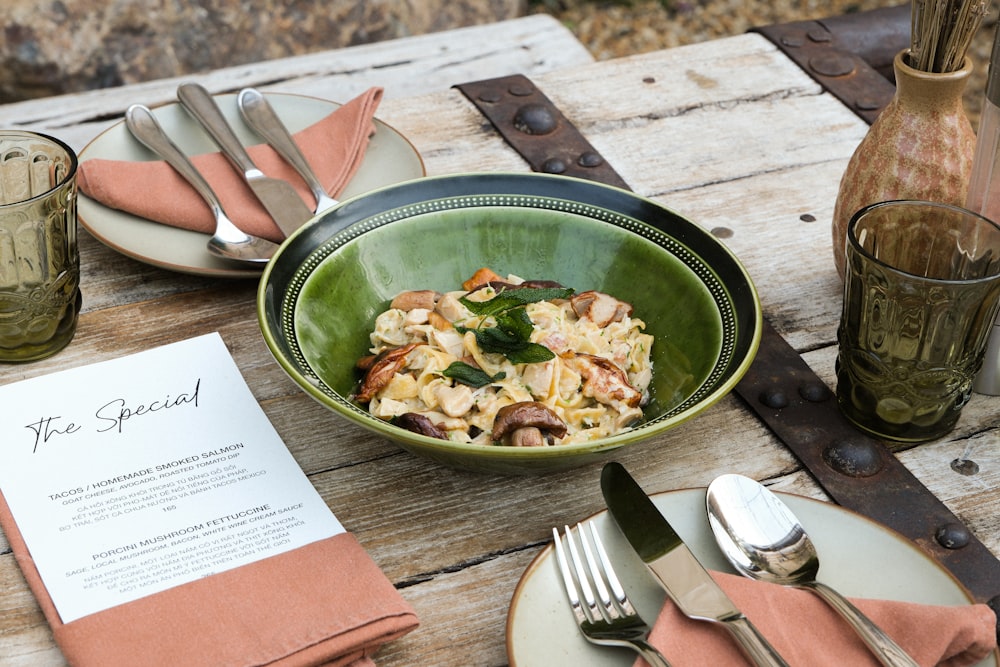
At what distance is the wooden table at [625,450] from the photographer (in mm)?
862

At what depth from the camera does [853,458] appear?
0.95 meters

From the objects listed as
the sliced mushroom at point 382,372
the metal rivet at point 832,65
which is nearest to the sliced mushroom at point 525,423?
the sliced mushroom at point 382,372

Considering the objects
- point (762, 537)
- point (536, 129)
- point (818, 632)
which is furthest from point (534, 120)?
point (818, 632)

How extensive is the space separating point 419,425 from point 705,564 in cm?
26

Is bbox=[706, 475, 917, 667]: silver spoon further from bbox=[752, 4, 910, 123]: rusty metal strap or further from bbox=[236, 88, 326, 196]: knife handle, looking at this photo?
bbox=[752, 4, 910, 123]: rusty metal strap

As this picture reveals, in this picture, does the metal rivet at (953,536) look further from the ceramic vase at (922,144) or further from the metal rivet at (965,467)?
the ceramic vase at (922,144)

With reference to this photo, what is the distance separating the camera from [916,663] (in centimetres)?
71

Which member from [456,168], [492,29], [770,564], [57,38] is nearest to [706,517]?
[770,564]

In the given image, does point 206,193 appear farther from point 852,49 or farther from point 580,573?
point 852,49

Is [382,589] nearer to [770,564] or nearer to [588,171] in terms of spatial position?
[770,564]

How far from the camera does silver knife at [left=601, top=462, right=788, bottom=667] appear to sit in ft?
2.36

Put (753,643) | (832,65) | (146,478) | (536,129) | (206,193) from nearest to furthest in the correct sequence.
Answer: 1. (753,643)
2. (146,478)
3. (206,193)
4. (536,129)
5. (832,65)

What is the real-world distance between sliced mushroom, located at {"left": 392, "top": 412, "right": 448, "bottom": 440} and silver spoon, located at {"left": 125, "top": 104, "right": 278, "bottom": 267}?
14.6 inches

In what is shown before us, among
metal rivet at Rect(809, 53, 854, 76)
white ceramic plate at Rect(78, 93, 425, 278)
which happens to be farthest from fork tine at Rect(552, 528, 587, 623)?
metal rivet at Rect(809, 53, 854, 76)
